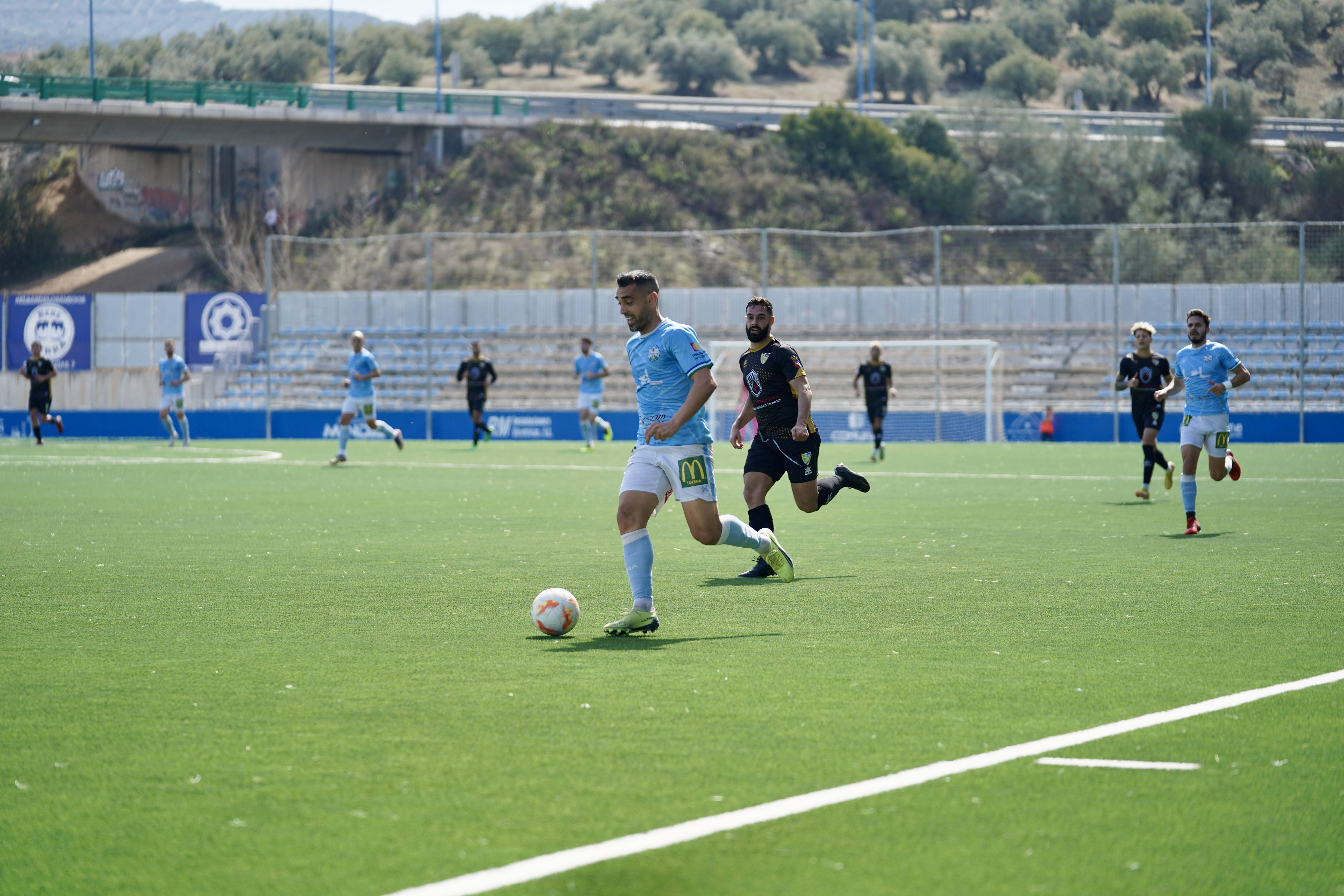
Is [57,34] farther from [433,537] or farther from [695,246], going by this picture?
[433,537]

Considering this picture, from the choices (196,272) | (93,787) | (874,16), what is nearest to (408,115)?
(196,272)

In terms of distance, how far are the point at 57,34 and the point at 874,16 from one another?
65.4m

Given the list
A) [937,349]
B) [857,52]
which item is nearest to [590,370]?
[937,349]

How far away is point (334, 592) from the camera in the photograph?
10.6 m

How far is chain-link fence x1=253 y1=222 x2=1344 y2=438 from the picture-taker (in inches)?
1421

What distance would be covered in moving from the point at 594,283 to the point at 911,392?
27.7ft

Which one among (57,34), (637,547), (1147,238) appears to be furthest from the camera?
(57,34)

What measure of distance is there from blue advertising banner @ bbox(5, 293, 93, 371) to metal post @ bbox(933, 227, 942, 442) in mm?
24397

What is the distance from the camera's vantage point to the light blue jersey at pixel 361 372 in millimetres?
27766

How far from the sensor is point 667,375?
8.96 metres

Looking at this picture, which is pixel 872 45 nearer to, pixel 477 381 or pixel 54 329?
pixel 54 329

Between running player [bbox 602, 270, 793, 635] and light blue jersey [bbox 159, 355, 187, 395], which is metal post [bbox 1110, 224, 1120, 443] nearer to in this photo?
light blue jersey [bbox 159, 355, 187, 395]

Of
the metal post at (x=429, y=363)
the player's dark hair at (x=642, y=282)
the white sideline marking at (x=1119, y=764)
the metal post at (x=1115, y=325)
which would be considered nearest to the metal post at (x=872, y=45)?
the metal post at (x=429, y=363)

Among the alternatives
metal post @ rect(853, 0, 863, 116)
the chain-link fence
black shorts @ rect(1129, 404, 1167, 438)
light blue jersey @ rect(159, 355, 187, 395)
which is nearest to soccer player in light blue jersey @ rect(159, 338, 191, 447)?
light blue jersey @ rect(159, 355, 187, 395)
